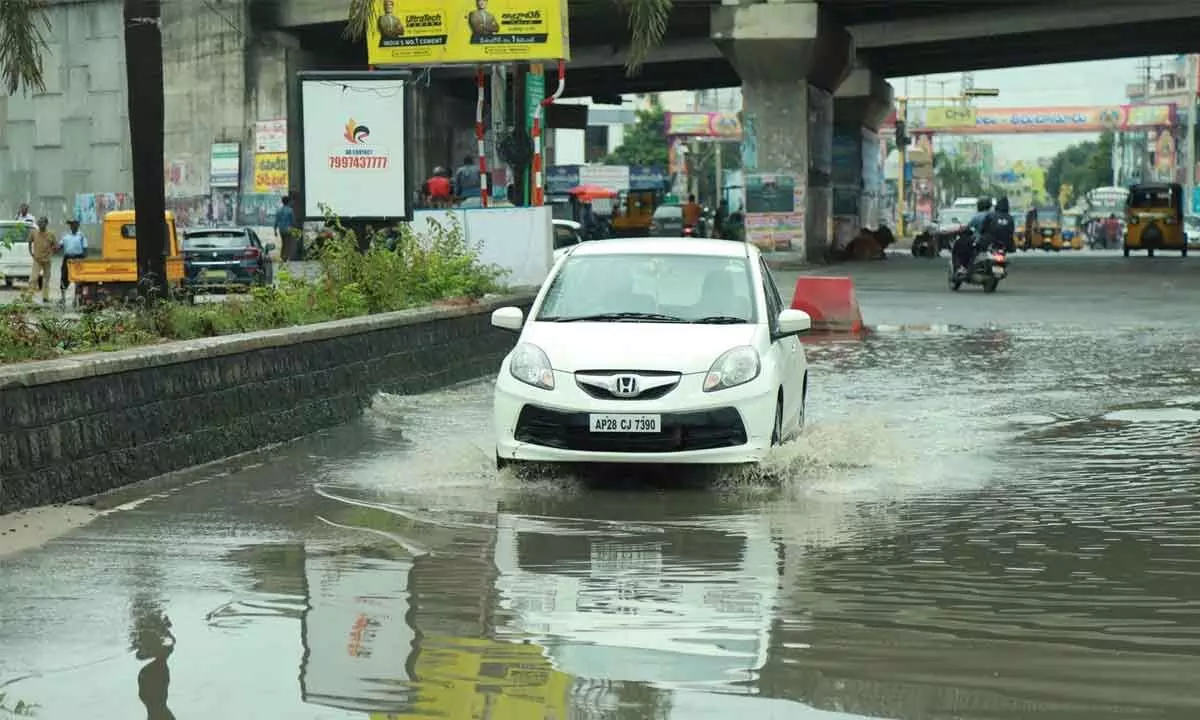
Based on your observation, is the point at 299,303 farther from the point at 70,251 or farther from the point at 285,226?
the point at 285,226

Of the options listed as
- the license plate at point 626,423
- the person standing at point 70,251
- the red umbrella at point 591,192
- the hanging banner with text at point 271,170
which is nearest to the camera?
the license plate at point 626,423

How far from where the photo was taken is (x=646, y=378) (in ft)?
34.5

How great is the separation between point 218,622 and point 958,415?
8.90 meters

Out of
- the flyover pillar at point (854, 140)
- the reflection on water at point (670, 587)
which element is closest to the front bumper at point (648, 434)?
the reflection on water at point (670, 587)

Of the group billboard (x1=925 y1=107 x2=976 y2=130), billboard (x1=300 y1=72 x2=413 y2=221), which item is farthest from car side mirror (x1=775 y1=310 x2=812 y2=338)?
billboard (x1=925 y1=107 x2=976 y2=130)

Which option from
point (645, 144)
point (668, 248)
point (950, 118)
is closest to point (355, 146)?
point (668, 248)

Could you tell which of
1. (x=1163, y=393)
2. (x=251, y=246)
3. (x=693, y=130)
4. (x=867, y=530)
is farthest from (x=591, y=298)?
(x=693, y=130)

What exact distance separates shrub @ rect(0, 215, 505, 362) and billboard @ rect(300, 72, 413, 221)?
1.28 m

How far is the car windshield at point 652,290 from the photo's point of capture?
453 inches

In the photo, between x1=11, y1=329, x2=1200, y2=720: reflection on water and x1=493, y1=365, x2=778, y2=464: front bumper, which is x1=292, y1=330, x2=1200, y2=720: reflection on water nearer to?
x1=11, y1=329, x2=1200, y2=720: reflection on water

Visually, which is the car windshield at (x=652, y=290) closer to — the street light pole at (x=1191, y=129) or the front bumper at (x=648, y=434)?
the front bumper at (x=648, y=434)

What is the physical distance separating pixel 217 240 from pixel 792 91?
19.5 metres

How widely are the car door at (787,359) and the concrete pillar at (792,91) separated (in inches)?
1333

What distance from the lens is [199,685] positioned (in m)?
5.94
